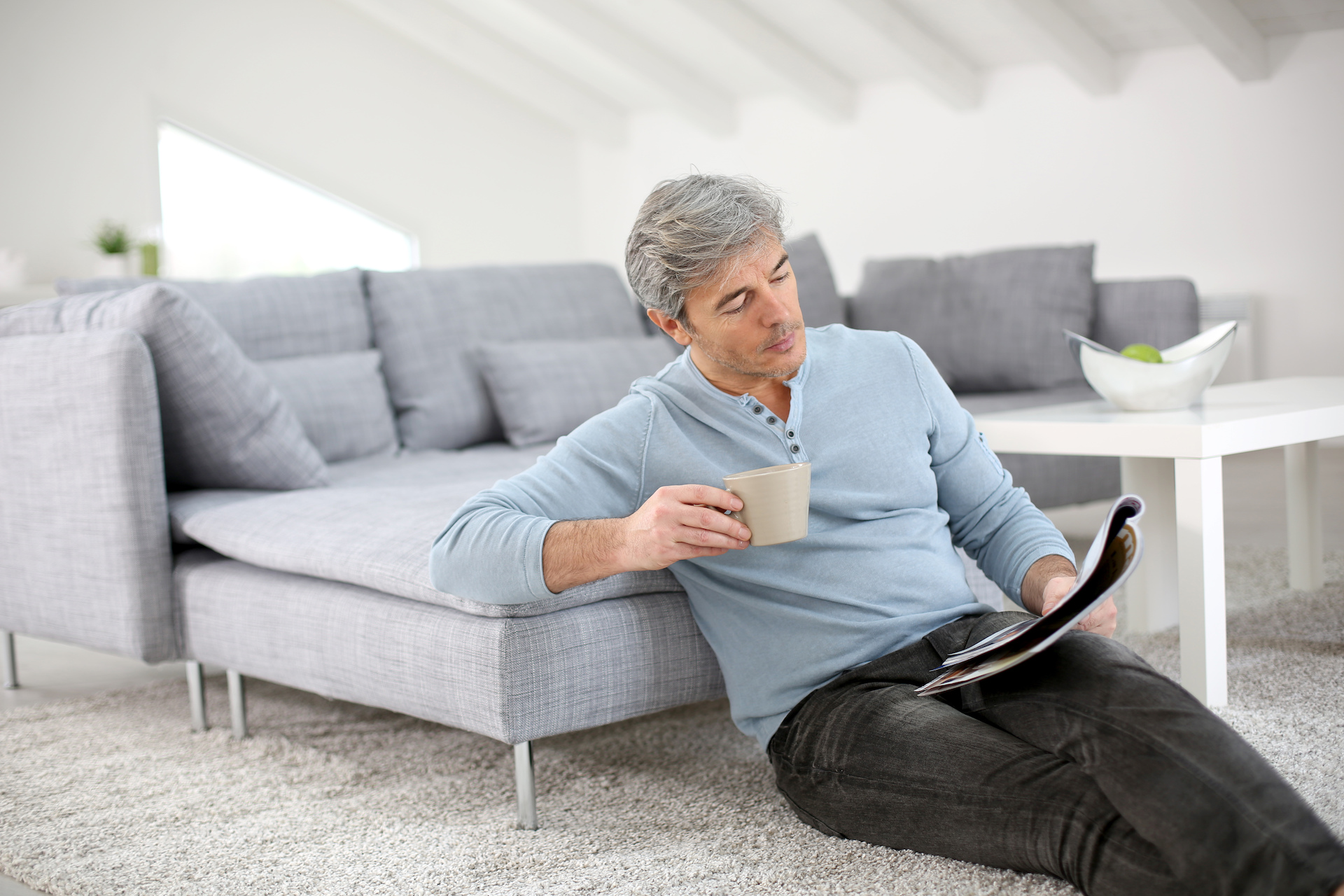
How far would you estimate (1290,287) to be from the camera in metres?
5.63

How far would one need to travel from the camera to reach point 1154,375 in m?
2.16

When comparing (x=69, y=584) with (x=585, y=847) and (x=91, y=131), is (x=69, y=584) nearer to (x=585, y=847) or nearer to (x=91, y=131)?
(x=585, y=847)

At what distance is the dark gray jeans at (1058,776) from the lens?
1039mm

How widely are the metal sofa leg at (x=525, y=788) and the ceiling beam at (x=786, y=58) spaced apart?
528cm

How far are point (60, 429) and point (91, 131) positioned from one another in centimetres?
521

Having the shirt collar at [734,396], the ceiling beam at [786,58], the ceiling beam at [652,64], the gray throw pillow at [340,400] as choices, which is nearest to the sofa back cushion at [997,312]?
the gray throw pillow at [340,400]

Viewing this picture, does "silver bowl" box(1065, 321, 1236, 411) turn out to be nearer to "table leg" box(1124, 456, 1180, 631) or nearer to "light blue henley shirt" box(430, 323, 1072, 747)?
"table leg" box(1124, 456, 1180, 631)

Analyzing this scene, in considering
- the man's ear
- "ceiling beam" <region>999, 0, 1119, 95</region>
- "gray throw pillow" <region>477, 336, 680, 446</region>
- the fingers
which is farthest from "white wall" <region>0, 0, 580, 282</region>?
the fingers

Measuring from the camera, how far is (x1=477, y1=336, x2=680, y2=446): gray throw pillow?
3.00 meters

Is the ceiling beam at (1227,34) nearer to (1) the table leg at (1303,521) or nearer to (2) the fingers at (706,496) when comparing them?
(1) the table leg at (1303,521)

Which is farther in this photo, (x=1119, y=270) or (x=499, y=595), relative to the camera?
(x=1119, y=270)

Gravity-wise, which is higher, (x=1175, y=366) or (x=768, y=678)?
(x=1175, y=366)

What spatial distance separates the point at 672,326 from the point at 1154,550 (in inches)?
52.0

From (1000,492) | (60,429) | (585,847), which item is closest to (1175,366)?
(1000,492)
